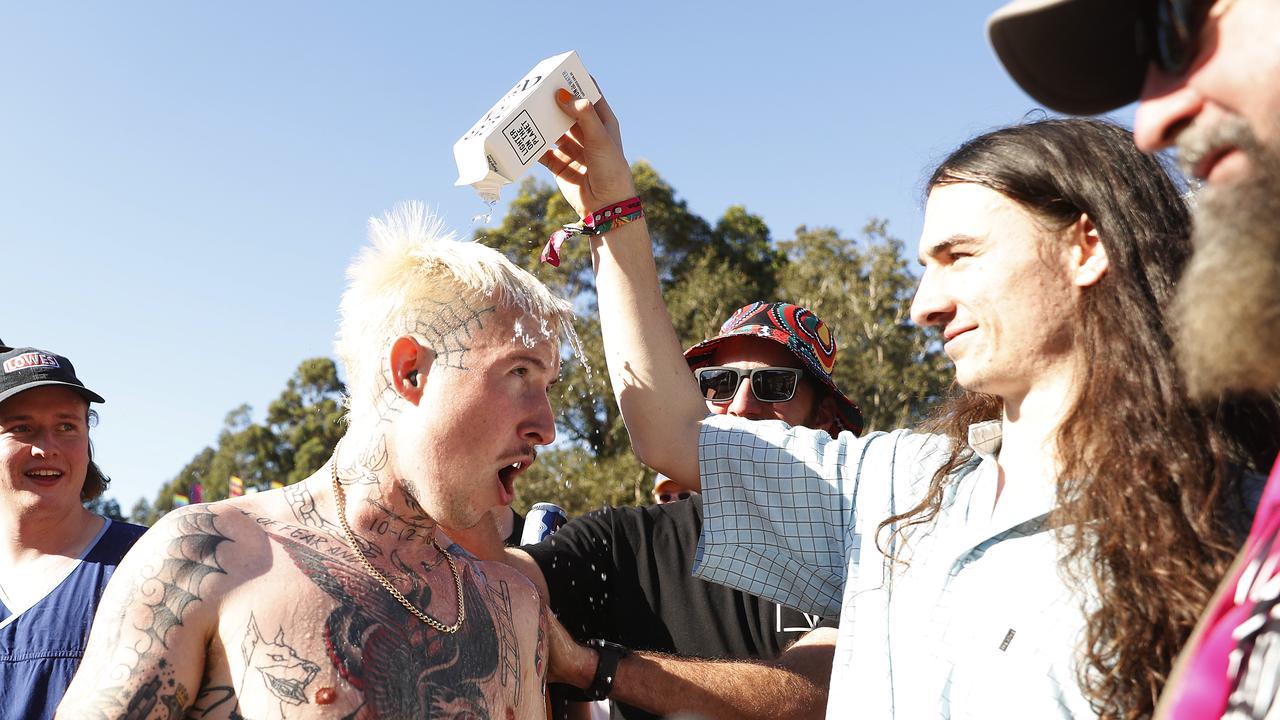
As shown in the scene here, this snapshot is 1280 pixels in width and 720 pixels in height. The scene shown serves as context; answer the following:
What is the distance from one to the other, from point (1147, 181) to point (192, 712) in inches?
99.2

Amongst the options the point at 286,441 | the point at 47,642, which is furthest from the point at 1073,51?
the point at 286,441

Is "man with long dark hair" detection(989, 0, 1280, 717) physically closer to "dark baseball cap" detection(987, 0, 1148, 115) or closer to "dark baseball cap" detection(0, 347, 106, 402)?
"dark baseball cap" detection(987, 0, 1148, 115)

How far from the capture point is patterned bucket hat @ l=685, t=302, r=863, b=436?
14.6ft

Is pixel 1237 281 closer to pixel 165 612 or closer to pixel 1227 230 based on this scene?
pixel 1227 230

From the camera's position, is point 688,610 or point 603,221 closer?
point 603,221

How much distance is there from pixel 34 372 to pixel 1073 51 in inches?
176

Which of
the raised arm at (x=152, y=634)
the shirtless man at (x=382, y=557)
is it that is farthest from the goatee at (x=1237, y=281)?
the raised arm at (x=152, y=634)

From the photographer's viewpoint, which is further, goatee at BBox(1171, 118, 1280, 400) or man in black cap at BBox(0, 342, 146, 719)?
man in black cap at BBox(0, 342, 146, 719)

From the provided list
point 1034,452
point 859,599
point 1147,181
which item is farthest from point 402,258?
point 1147,181

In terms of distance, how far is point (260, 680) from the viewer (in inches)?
88.4

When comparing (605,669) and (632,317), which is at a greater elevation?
(632,317)

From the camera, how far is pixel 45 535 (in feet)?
14.3

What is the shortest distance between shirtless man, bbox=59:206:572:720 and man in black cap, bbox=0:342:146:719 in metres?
1.94

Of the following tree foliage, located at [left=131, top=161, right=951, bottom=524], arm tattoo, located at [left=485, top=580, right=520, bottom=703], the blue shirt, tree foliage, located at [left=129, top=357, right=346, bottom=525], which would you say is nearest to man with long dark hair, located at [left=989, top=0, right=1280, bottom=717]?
arm tattoo, located at [left=485, top=580, right=520, bottom=703]
